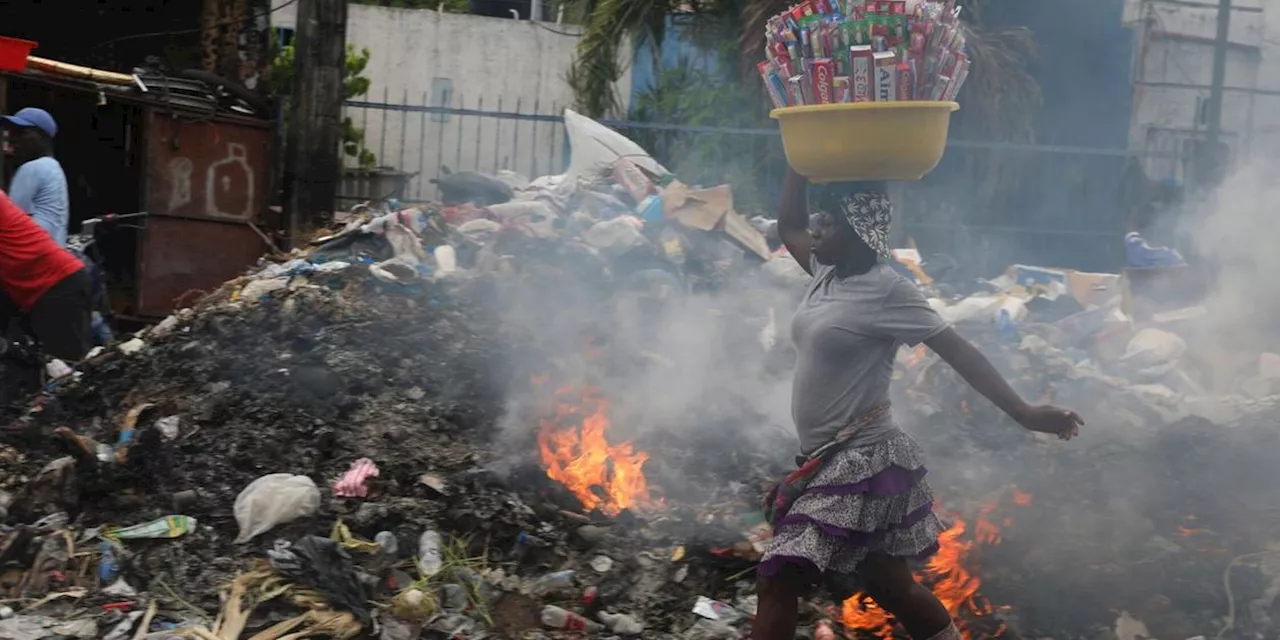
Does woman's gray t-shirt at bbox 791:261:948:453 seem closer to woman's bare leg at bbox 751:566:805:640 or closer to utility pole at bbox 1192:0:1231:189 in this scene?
woman's bare leg at bbox 751:566:805:640

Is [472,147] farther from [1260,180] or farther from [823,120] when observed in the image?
[823,120]

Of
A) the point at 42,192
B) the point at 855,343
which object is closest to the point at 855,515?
→ the point at 855,343

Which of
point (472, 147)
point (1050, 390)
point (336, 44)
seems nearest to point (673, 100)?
point (472, 147)

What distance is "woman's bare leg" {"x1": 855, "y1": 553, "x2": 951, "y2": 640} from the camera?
3670 mm

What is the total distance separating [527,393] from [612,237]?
7.28 feet

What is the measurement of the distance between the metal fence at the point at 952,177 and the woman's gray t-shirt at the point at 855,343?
709cm

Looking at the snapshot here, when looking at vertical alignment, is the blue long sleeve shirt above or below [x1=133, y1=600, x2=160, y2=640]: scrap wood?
above

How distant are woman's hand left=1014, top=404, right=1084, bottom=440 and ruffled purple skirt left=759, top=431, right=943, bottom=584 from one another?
13.5 inches

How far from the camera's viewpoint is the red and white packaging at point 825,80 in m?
3.67

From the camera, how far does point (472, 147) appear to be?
13.6m

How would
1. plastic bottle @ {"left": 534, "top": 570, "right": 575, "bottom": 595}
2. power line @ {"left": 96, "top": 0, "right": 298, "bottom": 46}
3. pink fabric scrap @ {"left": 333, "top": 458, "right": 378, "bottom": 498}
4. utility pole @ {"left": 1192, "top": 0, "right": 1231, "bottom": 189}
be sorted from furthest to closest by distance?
1. utility pole @ {"left": 1192, "top": 0, "right": 1231, "bottom": 189}
2. power line @ {"left": 96, "top": 0, "right": 298, "bottom": 46}
3. pink fabric scrap @ {"left": 333, "top": 458, "right": 378, "bottom": 498}
4. plastic bottle @ {"left": 534, "top": 570, "right": 575, "bottom": 595}

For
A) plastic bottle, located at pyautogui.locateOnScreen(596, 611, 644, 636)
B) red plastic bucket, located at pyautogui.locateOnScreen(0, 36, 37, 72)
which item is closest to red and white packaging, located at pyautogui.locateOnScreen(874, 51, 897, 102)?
plastic bottle, located at pyautogui.locateOnScreen(596, 611, 644, 636)

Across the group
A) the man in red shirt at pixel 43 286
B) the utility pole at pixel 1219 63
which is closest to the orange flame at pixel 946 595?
the man in red shirt at pixel 43 286

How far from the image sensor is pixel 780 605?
3.61m
